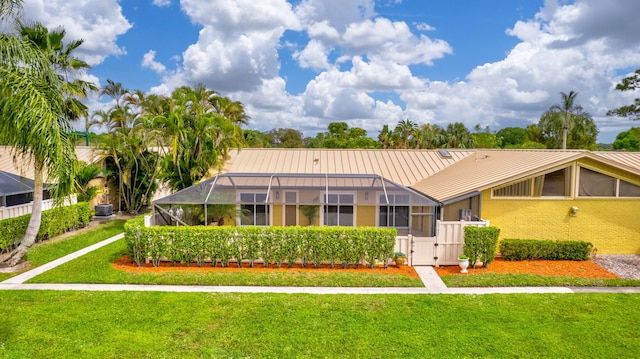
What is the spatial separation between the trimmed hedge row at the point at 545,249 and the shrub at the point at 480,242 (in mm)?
1244

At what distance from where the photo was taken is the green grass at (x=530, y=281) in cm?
1116

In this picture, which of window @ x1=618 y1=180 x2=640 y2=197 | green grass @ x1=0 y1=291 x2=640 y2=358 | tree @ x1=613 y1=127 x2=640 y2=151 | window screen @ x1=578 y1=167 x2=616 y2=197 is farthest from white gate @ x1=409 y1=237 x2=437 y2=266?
tree @ x1=613 y1=127 x2=640 y2=151

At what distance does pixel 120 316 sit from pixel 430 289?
8110mm

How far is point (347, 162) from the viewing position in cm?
2031

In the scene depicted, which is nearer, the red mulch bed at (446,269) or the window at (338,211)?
the red mulch bed at (446,269)

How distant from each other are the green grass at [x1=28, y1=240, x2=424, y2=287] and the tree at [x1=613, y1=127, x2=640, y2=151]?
6857cm

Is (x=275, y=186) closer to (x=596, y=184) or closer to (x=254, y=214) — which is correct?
(x=254, y=214)

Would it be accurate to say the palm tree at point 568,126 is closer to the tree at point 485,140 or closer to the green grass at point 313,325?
the tree at point 485,140

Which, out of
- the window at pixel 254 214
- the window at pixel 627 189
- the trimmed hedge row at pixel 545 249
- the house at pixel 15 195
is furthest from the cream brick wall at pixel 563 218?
the house at pixel 15 195

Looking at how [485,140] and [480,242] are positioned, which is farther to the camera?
[485,140]

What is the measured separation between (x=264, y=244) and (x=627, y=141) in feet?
258

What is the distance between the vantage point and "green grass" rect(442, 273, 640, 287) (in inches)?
440

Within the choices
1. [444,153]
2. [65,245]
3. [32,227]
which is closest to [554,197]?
[444,153]

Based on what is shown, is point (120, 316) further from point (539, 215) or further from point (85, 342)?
point (539, 215)
